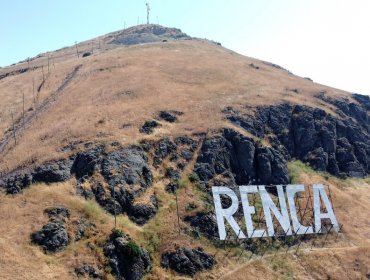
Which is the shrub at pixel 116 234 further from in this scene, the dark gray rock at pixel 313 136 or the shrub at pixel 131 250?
the dark gray rock at pixel 313 136

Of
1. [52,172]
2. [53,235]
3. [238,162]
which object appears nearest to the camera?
[53,235]

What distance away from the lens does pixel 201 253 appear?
59625 mm

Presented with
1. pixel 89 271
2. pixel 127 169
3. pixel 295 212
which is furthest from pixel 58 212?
pixel 295 212

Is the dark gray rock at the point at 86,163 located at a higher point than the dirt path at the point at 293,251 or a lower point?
higher

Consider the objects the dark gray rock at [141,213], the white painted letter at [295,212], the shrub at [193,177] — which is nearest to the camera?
the dark gray rock at [141,213]

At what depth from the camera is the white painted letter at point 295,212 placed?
6825 centimetres

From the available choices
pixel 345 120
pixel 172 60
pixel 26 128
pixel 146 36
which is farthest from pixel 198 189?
pixel 146 36

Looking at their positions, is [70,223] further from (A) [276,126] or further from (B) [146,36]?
(B) [146,36]

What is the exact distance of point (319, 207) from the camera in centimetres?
7106

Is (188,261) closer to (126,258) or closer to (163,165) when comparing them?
(126,258)

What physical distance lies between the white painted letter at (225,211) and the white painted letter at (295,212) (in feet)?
30.1

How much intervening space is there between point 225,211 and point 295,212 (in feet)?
39.0

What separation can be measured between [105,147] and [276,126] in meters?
36.7

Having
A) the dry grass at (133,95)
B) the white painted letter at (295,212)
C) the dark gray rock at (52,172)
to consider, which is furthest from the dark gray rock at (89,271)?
the white painted letter at (295,212)
